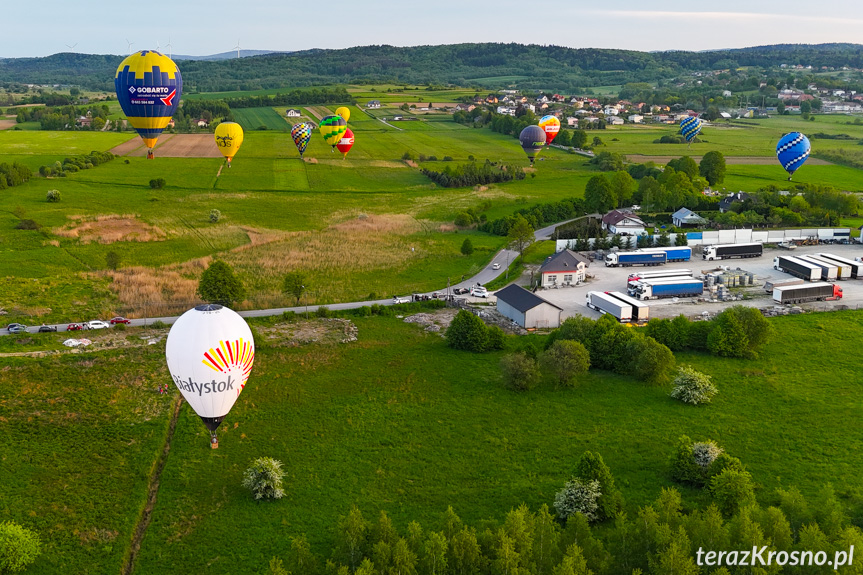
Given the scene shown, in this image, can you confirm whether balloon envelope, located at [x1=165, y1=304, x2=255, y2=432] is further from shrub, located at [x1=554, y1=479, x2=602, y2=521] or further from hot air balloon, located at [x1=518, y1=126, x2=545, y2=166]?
hot air balloon, located at [x1=518, y1=126, x2=545, y2=166]

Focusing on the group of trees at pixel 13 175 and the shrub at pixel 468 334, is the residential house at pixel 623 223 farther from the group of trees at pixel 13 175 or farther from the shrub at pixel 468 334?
the group of trees at pixel 13 175

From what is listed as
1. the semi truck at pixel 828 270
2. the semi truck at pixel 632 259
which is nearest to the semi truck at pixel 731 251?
the semi truck at pixel 632 259

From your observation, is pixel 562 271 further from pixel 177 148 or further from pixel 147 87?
pixel 177 148

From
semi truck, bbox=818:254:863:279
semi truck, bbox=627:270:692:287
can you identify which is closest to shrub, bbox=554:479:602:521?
semi truck, bbox=627:270:692:287

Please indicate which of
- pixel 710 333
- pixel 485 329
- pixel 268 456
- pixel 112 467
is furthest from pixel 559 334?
pixel 112 467

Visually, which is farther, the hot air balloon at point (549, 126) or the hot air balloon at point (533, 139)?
the hot air balloon at point (549, 126)

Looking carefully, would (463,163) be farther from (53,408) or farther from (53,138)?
(53,408)

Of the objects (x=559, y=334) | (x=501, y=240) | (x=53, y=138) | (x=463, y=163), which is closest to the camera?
(x=559, y=334)
